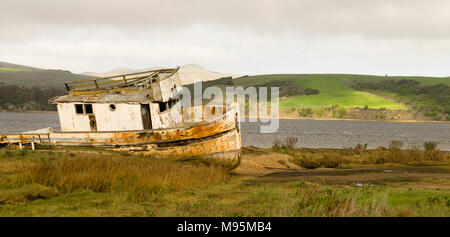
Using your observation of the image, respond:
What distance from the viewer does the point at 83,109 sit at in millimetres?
16750

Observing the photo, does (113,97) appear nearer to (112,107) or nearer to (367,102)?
(112,107)

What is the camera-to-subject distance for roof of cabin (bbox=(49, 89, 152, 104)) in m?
16.3

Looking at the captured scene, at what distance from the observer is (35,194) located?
732cm

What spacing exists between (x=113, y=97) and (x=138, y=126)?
219cm

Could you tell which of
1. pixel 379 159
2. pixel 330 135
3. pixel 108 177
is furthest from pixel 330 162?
pixel 330 135

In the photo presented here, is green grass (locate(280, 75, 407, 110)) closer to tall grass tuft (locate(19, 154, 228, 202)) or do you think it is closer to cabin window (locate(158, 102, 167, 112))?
cabin window (locate(158, 102, 167, 112))

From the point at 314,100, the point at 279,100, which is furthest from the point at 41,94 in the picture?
the point at 314,100

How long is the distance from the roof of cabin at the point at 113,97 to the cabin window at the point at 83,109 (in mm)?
377

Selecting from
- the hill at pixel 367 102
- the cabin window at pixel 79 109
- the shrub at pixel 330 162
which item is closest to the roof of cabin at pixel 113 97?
the cabin window at pixel 79 109

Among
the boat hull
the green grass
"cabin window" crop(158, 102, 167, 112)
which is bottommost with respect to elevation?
the green grass

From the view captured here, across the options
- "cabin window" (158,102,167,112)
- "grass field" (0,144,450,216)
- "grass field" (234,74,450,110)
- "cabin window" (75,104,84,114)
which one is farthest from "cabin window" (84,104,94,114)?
"grass field" (234,74,450,110)

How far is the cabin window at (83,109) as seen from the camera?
16.8 meters
